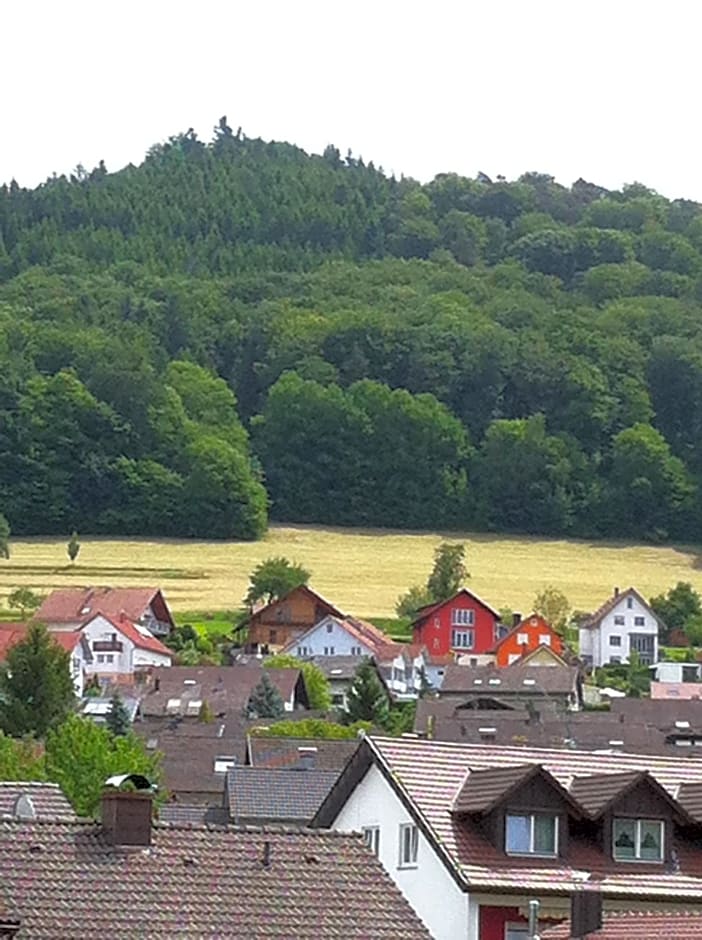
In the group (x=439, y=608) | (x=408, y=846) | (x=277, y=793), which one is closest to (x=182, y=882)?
(x=408, y=846)

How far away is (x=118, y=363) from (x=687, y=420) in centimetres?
4120

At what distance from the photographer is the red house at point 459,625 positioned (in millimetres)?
122938

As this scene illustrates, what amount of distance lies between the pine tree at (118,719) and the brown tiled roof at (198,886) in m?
52.2

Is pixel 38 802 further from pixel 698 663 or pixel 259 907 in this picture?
pixel 698 663

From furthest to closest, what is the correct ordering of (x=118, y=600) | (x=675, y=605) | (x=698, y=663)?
(x=675, y=605), (x=118, y=600), (x=698, y=663)

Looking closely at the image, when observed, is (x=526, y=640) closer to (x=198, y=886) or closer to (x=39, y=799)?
(x=39, y=799)

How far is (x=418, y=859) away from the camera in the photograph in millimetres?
26484

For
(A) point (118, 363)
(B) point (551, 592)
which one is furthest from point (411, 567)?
(A) point (118, 363)

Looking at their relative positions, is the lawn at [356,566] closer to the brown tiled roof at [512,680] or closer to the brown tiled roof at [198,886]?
the brown tiled roof at [512,680]

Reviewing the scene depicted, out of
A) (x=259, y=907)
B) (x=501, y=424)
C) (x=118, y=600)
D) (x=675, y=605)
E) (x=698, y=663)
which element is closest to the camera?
(x=259, y=907)

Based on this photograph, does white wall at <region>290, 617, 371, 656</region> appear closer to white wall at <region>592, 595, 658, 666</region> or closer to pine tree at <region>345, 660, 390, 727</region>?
white wall at <region>592, 595, 658, 666</region>

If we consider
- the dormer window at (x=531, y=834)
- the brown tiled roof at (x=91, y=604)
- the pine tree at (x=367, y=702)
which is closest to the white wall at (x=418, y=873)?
the dormer window at (x=531, y=834)

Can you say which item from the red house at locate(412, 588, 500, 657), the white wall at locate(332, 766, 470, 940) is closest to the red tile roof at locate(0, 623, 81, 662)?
the red house at locate(412, 588, 500, 657)

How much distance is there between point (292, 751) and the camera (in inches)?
2499
